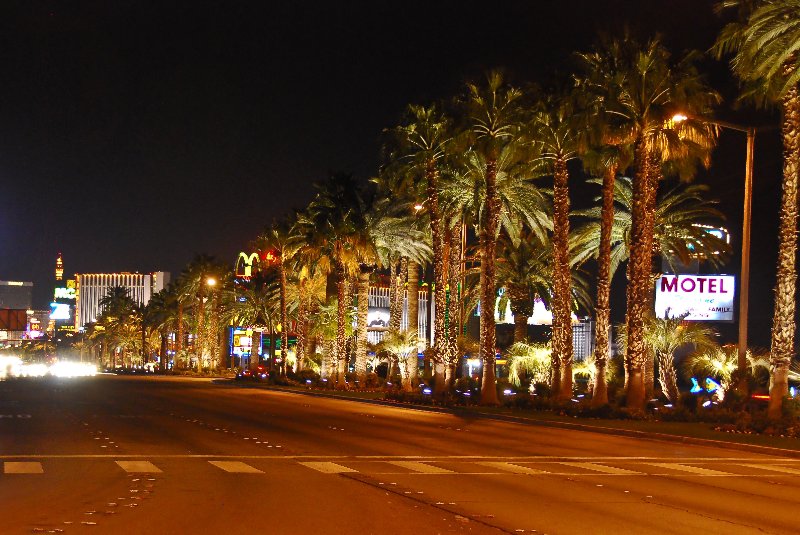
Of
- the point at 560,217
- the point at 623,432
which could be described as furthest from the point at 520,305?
the point at 623,432

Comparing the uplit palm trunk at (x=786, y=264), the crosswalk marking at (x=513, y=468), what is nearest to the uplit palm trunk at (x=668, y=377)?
the uplit palm trunk at (x=786, y=264)

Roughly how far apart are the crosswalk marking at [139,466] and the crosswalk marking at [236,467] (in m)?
1.15

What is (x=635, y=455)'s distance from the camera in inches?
973

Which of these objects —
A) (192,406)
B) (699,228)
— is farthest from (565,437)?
(699,228)

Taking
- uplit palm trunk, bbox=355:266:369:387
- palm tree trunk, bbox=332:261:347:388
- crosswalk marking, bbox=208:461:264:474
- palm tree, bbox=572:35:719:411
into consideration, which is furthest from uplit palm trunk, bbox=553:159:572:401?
crosswalk marking, bbox=208:461:264:474

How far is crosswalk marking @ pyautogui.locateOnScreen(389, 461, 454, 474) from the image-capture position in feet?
64.3

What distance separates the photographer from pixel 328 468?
1994 centimetres

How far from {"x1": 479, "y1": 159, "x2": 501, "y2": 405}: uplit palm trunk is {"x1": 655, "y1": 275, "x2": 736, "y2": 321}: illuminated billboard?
2389cm

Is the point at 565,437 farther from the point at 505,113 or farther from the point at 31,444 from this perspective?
the point at 505,113

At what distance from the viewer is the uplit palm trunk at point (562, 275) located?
149 ft

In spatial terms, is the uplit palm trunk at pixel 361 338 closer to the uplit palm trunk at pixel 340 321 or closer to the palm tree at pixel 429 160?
the uplit palm trunk at pixel 340 321

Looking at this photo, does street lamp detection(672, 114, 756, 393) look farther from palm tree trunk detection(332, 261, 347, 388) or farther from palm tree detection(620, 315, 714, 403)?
palm tree trunk detection(332, 261, 347, 388)

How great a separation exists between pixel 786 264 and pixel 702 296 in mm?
36936

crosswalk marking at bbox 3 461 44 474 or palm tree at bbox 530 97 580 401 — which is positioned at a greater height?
palm tree at bbox 530 97 580 401
